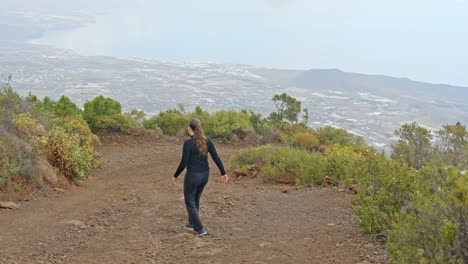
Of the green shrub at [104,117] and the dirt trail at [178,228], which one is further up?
the green shrub at [104,117]

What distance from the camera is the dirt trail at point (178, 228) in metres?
6.91

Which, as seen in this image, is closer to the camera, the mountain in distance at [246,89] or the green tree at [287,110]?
the green tree at [287,110]

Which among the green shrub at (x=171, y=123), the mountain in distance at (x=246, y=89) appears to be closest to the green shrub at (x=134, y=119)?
the green shrub at (x=171, y=123)

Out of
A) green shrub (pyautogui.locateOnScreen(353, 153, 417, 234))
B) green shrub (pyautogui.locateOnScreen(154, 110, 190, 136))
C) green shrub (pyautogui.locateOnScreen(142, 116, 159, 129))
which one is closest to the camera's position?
green shrub (pyautogui.locateOnScreen(353, 153, 417, 234))

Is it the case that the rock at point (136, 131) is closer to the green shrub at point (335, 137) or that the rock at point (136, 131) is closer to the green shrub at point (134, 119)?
the green shrub at point (134, 119)

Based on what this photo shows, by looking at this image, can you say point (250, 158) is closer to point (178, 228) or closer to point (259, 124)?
point (178, 228)

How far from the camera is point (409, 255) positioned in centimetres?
474

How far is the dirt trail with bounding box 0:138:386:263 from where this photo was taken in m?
6.91

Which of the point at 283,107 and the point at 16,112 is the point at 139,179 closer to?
the point at 16,112

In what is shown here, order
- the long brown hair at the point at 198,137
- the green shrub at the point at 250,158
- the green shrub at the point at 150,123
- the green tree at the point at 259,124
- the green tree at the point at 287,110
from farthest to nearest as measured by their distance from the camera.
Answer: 1. the green tree at the point at 287,110
2. the green tree at the point at 259,124
3. the green shrub at the point at 150,123
4. the green shrub at the point at 250,158
5. the long brown hair at the point at 198,137

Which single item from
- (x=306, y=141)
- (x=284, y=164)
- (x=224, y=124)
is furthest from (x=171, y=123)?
(x=284, y=164)

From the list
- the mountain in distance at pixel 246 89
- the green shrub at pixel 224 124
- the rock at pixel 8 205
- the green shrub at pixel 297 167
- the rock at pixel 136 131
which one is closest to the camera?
the rock at pixel 8 205

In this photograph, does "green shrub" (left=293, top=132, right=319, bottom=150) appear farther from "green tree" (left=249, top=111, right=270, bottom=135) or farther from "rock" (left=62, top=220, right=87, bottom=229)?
"rock" (left=62, top=220, right=87, bottom=229)

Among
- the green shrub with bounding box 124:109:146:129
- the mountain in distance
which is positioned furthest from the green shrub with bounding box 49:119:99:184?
Answer: the mountain in distance
